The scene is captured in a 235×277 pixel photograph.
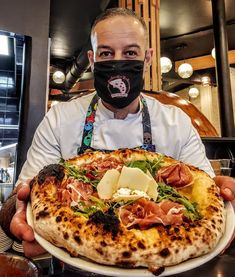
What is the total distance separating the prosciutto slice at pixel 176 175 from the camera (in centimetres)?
93

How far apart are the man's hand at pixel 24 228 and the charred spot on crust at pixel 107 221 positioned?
18cm

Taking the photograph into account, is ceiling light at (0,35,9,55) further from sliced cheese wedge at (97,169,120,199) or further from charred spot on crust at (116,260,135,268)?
charred spot on crust at (116,260,135,268)

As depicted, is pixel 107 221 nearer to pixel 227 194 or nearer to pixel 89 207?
pixel 89 207

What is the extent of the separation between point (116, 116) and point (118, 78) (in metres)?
0.32

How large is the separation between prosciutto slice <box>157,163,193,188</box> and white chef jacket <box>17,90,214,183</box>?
2.03 feet

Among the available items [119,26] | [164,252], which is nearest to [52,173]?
[164,252]

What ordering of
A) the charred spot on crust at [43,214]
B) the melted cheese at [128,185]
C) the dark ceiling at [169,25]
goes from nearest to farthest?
the charred spot on crust at [43,214]
the melted cheese at [128,185]
the dark ceiling at [169,25]

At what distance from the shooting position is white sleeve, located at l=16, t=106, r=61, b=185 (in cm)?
151

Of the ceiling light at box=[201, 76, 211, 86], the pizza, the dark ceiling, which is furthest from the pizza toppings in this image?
the ceiling light at box=[201, 76, 211, 86]

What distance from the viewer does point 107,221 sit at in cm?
67

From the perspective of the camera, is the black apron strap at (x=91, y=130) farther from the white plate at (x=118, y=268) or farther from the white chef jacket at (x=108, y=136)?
the white plate at (x=118, y=268)

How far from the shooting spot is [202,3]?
5027 mm

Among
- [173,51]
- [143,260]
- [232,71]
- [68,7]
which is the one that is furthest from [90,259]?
[232,71]

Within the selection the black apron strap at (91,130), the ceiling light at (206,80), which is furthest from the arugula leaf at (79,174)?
the ceiling light at (206,80)
